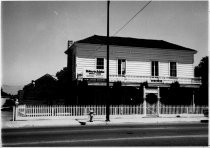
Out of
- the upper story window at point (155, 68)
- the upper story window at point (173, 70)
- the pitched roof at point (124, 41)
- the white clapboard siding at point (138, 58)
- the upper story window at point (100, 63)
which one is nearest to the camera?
the white clapboard siding at point (138, 58)

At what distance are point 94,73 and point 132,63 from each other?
4544mm

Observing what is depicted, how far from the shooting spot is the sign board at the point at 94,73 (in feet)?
74.8

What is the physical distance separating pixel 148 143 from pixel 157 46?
19.0 metres

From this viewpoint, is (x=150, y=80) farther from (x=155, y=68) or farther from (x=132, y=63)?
(x=132, y=63)

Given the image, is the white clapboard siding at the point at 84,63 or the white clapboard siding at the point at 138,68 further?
Answer: the white clapboard siding at the point at 138,68

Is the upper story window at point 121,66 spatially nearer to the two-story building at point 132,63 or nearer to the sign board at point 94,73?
the two-story building at point 132,63

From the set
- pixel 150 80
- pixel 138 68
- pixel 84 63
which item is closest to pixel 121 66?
pixel 138 68

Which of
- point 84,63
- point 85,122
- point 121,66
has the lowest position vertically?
point 85,122

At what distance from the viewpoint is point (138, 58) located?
25.9 metres

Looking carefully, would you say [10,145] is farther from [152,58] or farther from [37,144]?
[152,58]

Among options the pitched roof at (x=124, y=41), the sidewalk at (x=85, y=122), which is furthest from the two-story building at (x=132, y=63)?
the sidewalk at (x=85, y=122)

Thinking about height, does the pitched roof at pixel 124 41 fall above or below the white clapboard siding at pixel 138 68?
above

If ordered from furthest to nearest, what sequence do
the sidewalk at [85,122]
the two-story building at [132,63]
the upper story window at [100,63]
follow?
the upper story window at [100,63] → the two-story building at [132,63] → the sidewalk at [85,122]

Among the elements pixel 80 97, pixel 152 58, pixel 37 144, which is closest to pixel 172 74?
pixel 152 58
